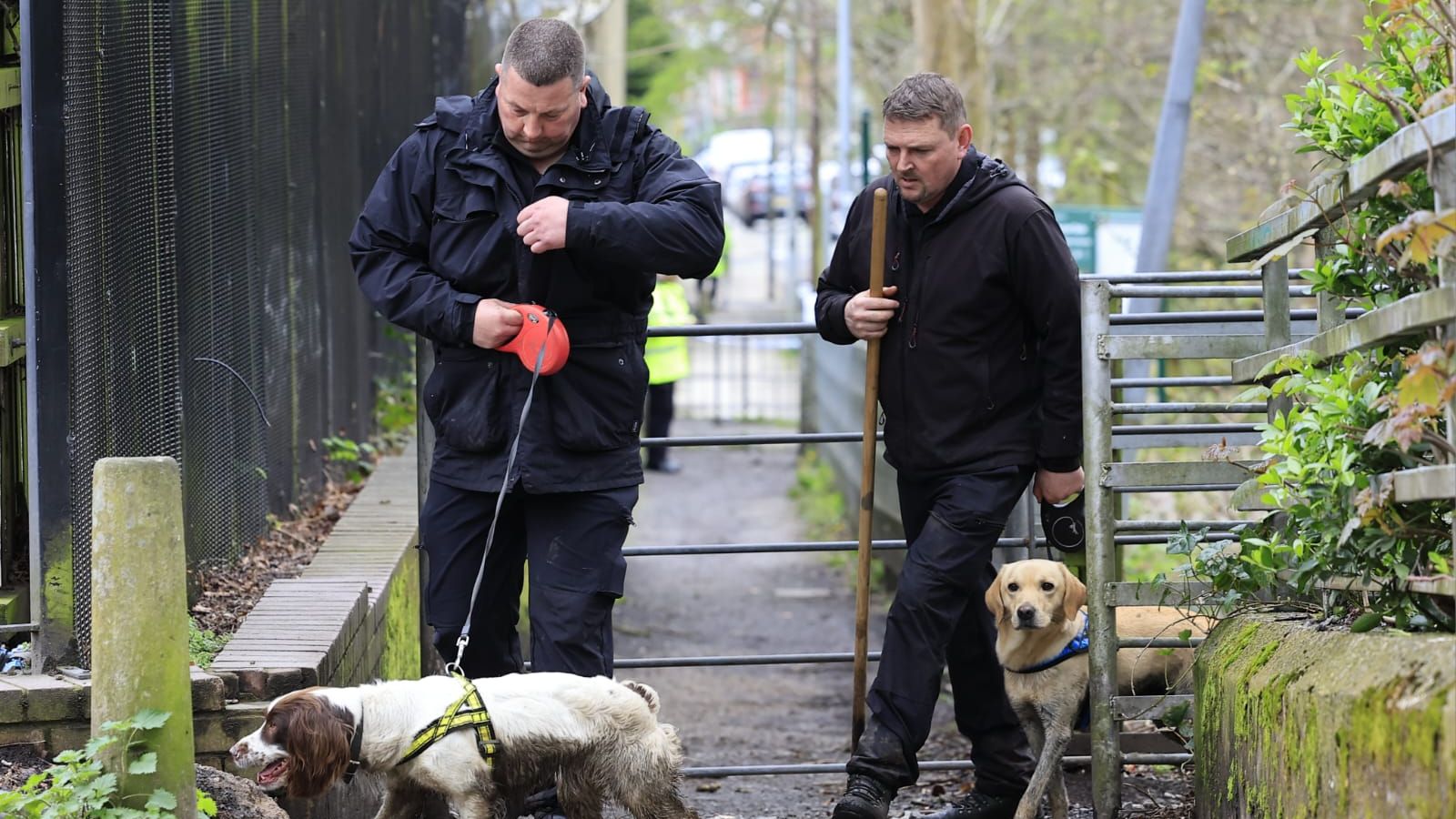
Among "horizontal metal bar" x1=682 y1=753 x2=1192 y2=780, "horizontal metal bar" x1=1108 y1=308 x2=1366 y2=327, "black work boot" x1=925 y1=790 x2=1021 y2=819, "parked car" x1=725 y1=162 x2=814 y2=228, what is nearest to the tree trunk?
"horizontal metal bar" x1=1108 y1=308 x2=1366 y2=327

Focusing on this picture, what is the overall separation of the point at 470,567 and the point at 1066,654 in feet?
6.21

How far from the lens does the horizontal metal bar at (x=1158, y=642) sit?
17.3 feet

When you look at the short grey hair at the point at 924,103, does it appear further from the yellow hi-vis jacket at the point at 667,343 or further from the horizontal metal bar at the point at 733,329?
the yellow hi-vis jacket at the point at 667,343

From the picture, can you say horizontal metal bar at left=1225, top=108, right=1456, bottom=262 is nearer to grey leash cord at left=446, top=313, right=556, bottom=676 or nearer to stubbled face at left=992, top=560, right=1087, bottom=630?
stubbled face at left=992, top=560, right=1087, bottom=630

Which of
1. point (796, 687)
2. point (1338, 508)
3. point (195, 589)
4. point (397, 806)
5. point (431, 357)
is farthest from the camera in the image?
point (796, 687)

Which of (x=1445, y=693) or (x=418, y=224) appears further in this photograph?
(x=418, y=224)

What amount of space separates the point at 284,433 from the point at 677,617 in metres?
4.60

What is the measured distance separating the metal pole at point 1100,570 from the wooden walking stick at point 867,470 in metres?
0.59

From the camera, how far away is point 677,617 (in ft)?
36.4

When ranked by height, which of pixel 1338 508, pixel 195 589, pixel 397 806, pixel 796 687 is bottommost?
pixel 796 687

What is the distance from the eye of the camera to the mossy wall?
2.88 meters

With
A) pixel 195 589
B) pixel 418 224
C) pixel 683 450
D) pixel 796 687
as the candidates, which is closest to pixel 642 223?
pixel 418 224

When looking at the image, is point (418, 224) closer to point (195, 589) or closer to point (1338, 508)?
point (195, 589)

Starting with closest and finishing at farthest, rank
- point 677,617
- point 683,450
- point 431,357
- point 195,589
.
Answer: point 195,589 < point 431,357 < point 677,617 < point 683,450
